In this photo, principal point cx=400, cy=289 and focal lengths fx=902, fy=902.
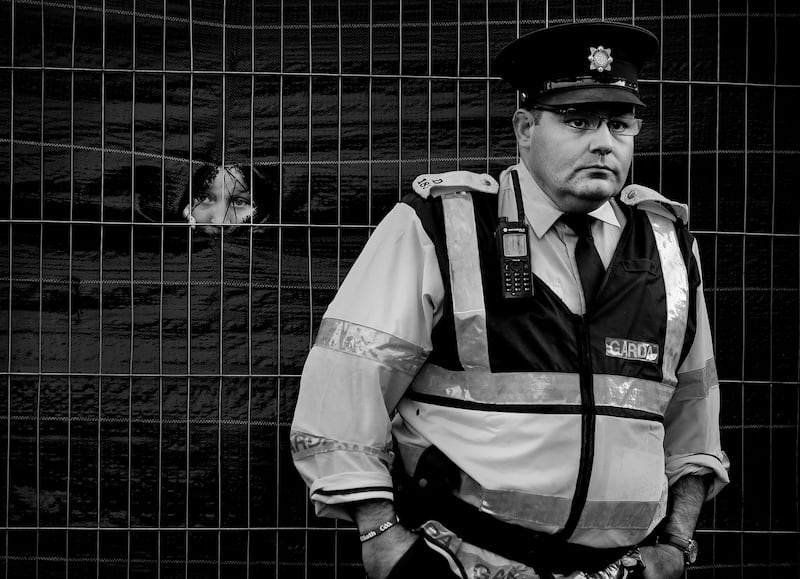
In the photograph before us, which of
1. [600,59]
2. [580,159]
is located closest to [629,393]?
[580,159]

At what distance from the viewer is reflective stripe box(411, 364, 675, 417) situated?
2.56 m

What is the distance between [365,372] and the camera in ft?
8.46

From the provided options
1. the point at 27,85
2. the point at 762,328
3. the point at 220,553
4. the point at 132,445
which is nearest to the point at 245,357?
the point at 132,445

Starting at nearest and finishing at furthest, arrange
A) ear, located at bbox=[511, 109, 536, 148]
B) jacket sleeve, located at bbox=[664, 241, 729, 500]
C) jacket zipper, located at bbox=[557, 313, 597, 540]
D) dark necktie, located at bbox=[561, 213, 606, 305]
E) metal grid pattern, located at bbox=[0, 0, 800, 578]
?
jacket zipper, located at bbox=[557, 313, 597, 540] → dark necktie, located at bbox=[561, 213, 606, 305] → ear, located at bbox=[511, 109, 536, 148] → jacket sleeve, located at bbox=[664, 241, 729, 500] → metal grid pattern, located at bbox=[0, 0, 800, 578]

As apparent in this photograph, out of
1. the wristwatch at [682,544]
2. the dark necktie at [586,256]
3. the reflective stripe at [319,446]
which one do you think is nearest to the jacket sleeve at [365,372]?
the reflective stripe at [319,446]

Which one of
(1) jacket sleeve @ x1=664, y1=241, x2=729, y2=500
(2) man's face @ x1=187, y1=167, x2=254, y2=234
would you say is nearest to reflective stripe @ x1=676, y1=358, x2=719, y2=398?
(1) jacket sleeve @ x1=664, y1=241, x2=729, y2=500

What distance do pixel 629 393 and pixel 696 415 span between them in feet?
1.70

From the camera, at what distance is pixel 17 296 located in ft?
13.8

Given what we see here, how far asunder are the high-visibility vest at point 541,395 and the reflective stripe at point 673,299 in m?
0.03

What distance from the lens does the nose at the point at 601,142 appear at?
108 inches

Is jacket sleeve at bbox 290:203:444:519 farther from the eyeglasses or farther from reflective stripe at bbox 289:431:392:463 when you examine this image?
the eyeglasses

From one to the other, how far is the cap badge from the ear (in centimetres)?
24

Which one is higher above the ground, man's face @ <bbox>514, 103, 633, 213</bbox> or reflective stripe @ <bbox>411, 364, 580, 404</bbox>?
man's face @ <bbox>514, 103, 633, 213</bbox>

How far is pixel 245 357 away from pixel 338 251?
26.1 inches
